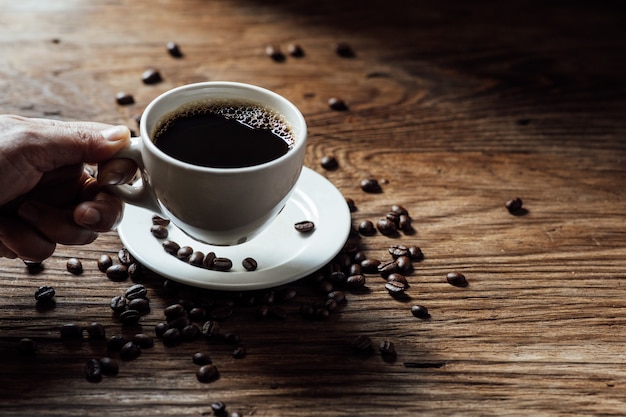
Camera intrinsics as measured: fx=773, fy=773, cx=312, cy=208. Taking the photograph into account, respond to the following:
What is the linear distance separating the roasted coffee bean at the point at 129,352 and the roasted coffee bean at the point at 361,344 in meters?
0.34

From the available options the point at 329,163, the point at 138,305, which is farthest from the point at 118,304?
the point at 329,163

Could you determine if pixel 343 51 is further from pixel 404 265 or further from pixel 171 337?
pixel 171 337

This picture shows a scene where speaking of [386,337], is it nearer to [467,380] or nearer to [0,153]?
[467,380]

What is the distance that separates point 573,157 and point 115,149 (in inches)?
42.4

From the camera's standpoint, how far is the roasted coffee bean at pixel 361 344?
1.24 meters

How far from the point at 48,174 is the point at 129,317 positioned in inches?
11.4

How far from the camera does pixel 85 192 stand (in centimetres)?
132

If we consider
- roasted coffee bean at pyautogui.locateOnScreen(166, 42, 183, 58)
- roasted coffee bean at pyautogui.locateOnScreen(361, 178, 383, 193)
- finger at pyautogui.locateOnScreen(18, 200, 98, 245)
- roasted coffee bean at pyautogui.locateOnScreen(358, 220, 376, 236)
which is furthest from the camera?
roasted coffee bean at pyautogui.locateOnScreen(166, 42, 183, 58)

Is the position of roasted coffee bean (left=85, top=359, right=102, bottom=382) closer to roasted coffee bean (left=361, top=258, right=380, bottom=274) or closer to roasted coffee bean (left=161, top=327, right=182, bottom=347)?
roasted coffee bean (left=161, top=327, right=182, bottom=347)

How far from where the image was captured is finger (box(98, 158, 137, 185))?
1.25 meters

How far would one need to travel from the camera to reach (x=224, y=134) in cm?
132

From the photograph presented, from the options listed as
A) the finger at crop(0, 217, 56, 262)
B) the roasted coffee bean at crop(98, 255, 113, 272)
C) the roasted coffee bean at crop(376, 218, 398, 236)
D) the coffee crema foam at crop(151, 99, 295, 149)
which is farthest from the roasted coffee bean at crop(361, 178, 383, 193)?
the finger at crop(0, 217, 56, 262)

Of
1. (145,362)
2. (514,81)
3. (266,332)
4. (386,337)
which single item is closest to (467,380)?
(386,337)

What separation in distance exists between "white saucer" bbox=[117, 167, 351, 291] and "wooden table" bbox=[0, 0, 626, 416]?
2.5 inches
